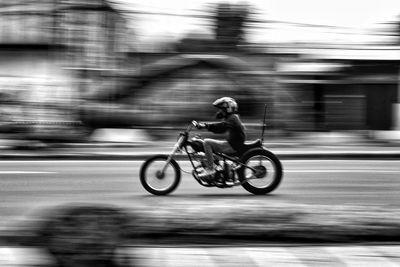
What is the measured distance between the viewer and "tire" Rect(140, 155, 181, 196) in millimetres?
10094

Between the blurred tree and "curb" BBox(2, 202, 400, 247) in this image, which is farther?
the blurred tree

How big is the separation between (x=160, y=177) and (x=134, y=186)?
1.16 meters

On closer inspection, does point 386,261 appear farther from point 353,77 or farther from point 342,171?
point 353,77

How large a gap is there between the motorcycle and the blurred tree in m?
12.5

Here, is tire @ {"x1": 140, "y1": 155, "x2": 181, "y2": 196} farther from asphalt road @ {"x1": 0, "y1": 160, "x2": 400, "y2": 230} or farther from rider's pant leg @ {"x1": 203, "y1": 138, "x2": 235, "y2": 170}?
rider's pant leg @ {"x1": 203, "y1": 138, "x2": 235, "y2": 170}

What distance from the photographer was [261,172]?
398 inches

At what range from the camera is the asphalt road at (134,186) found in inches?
380

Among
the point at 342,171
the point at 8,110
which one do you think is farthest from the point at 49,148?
the point at 342,171

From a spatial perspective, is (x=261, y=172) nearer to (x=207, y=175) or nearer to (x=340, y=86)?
(x=207, y=175)

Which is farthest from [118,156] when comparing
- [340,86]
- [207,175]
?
[340,86]

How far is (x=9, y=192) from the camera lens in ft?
34.1

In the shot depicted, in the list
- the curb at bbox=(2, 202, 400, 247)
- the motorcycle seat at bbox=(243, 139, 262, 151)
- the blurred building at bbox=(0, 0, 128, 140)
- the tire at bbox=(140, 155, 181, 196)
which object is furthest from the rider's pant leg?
the blurred building at bbox=(0, 0, 128, 140)

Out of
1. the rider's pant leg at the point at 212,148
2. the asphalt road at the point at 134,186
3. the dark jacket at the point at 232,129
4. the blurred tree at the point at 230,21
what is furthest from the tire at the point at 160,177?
the blurred tree at the point at 230,21

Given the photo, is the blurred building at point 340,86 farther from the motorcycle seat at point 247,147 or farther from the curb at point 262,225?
the curb at point 262,225
